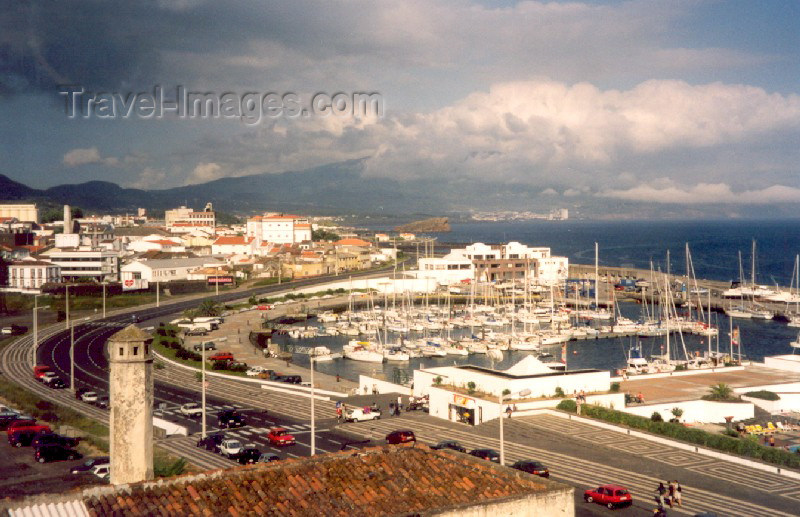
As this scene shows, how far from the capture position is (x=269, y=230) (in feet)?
367

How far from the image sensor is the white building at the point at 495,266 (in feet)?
262

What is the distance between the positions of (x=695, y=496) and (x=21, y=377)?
2697 cm

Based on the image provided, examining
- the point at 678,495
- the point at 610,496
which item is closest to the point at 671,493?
the point at 678,495

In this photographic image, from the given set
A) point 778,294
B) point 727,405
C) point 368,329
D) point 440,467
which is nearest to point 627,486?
point 440,467

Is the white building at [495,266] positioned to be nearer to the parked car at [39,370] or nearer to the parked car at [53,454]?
the parked car at [39,370]

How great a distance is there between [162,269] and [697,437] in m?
58.4

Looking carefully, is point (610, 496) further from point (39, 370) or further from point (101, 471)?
point (39, 370)

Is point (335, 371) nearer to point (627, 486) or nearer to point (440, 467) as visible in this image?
point (627, 486)

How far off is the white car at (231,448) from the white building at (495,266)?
5952 centimetres

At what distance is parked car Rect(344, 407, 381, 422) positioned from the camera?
22.2 m

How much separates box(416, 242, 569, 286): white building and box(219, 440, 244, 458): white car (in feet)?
195

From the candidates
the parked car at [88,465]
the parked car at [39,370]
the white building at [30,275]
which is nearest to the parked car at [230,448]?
the parked car at [88,465]

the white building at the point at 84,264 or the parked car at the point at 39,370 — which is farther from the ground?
the white building at the point at 84,264

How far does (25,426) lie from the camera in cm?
2125
